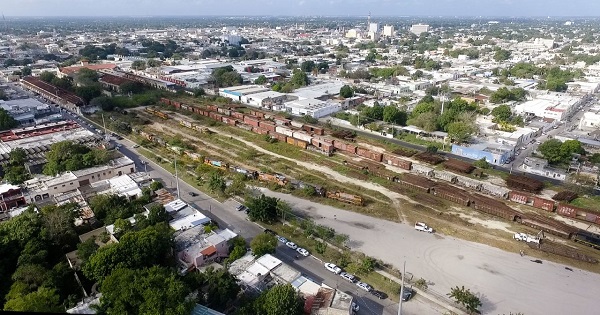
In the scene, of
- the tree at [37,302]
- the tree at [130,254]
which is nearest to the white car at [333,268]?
the tree at [130,254]

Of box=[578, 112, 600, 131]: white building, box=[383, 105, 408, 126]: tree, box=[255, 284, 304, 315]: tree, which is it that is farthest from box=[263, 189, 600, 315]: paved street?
box=[578, 112, 600, 131]: white building

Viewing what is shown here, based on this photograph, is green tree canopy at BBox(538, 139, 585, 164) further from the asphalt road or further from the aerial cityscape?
the asphalt road

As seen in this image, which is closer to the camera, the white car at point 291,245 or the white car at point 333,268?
the white car at point 333,268

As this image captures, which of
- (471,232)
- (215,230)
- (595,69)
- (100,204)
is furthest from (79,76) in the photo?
(595,69)

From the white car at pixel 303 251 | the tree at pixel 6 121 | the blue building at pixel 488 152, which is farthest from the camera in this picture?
the tree at pixel 6 121

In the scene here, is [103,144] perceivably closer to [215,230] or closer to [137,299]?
[215,230]

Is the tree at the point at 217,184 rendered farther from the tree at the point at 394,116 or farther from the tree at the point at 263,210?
the tree at the point at 394,116
